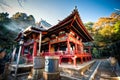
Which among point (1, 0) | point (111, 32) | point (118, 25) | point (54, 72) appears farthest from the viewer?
point (111, 32)

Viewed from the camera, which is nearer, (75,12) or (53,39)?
(75,12)

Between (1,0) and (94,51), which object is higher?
(1,0)

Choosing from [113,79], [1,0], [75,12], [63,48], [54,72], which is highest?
[1,0]

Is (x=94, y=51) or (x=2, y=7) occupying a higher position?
(x=2, y=7)

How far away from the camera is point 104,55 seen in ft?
93.2

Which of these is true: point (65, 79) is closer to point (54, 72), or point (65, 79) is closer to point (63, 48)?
point (54, 72)

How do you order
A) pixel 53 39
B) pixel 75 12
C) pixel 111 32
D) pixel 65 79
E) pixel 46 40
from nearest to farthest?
pixel 65 79 < pixel 75 12 < pixel 53 39 < pixel 46 40 < pixel 111 32

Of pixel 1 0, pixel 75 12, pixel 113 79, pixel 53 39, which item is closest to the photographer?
pixel 113 79

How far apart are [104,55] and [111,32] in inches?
513

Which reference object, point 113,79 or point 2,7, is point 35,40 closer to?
point 2,7

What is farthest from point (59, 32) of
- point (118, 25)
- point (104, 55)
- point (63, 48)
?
point (104, 55)

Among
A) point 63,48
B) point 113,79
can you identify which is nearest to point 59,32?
point 63,48

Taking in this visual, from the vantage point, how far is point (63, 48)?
47.2ft

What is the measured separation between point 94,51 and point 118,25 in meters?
11.8
